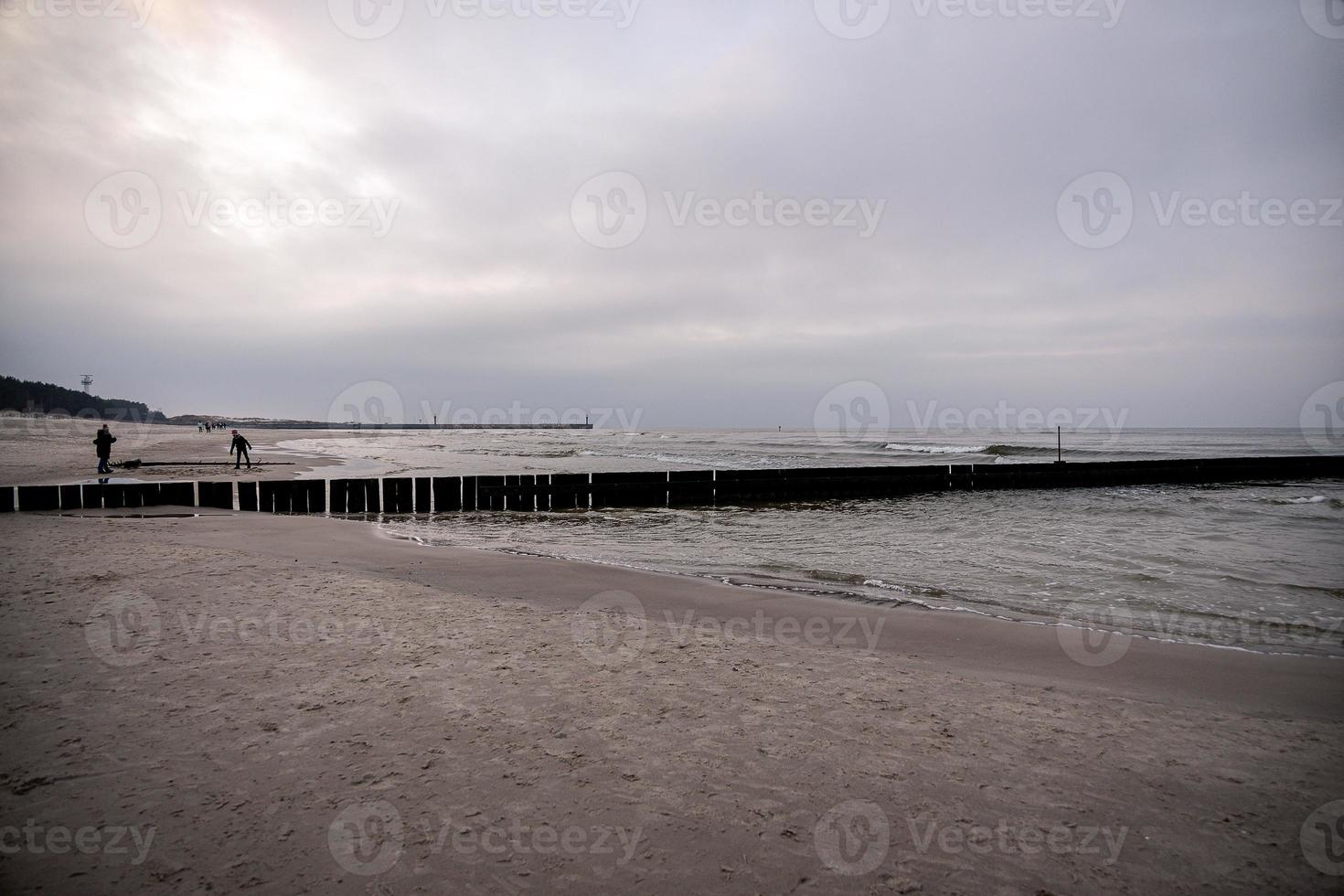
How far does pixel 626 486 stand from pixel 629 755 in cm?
1550

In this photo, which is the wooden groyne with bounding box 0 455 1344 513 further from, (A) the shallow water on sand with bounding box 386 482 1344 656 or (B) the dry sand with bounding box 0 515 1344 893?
(B) the dry sand with bounding box 0 515 1344 893

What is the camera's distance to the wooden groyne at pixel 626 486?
45.4 ft

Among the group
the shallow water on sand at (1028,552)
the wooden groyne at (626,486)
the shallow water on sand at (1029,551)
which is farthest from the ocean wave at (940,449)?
the shallow water on sand at (1028,552)

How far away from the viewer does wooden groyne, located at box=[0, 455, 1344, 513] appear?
13.8 meters

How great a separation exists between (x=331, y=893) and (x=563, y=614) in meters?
3.84

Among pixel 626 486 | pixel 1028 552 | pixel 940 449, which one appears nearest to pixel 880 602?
pixel 1028 552

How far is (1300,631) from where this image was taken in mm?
6328

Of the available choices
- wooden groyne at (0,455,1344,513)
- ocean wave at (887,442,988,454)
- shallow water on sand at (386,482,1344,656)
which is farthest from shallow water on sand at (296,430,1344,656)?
ocean wave at (887,442,988,454)

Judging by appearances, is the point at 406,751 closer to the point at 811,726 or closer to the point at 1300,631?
the point at 811,726

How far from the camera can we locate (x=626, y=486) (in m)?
18.8

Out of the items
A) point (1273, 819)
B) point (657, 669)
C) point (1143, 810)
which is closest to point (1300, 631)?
point (1273, 819)

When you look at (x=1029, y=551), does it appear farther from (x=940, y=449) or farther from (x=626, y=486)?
(x=940, y=449)

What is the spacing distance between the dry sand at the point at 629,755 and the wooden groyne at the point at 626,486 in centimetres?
944

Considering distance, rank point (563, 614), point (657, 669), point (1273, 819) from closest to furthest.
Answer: point (1273, 819), point (657, 669), point (563, 614)
